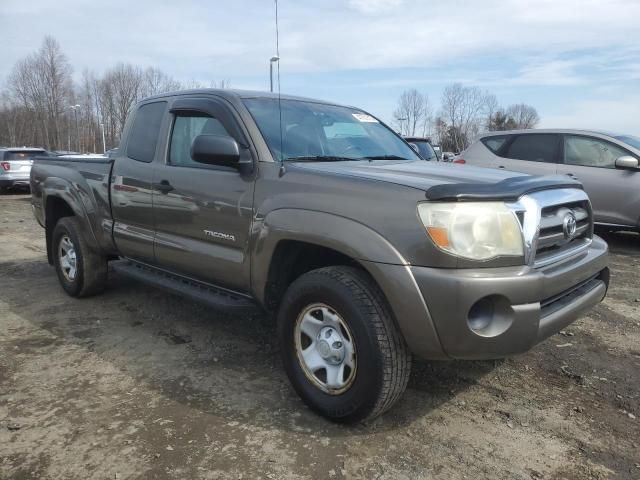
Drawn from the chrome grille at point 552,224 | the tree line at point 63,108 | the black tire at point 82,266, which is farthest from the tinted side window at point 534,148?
the tree line at point 63,108

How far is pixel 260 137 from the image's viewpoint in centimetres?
324

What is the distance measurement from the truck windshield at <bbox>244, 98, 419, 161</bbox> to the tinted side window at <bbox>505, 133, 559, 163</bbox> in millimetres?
4596

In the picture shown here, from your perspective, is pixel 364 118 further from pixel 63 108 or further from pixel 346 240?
pixel 63 108

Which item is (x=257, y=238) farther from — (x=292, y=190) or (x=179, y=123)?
(x=179, y=123)

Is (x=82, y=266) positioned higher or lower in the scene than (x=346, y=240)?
lower

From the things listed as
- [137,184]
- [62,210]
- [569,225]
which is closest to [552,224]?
[569,225]

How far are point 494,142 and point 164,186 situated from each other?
20.4 feet

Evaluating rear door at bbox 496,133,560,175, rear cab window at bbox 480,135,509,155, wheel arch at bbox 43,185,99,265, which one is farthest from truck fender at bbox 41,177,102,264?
rear cab window at bbox 480,135,509,155

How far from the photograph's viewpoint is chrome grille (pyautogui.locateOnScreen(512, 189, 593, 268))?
8.06ft

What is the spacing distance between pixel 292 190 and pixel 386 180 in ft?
1.86

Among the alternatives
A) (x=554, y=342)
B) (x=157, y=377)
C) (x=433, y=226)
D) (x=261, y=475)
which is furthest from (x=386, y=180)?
(x=554, y=342)

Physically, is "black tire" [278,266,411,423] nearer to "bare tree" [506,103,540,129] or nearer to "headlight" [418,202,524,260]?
"headlight" [418,202,524,260]

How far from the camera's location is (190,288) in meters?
3.66

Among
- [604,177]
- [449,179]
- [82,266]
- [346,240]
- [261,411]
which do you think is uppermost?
[449,179]
